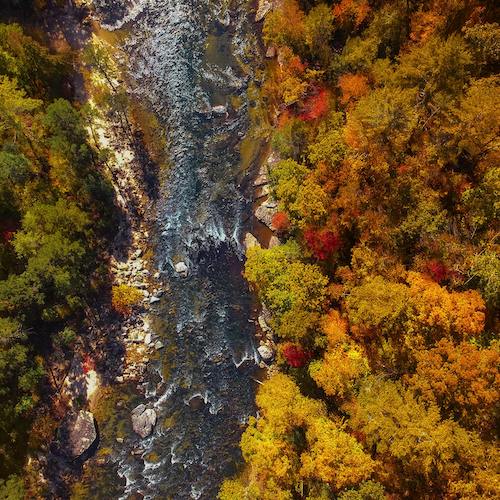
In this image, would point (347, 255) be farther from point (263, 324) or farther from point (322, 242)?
point (263, 324)

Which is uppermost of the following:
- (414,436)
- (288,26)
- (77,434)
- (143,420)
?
(288,26)

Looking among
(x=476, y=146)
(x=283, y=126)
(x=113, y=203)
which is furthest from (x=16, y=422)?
(x=476, y=146)

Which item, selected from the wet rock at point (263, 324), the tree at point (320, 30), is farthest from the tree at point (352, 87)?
Result: the wet rock at point (263, 324)

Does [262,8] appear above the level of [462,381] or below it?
above

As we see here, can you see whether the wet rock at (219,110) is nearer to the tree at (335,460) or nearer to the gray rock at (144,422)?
the gray rock at (144,422)

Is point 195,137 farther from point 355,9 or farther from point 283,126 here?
point 355,9

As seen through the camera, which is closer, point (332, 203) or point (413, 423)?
point (413, 423)

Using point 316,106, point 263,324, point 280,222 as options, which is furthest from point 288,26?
point 263,324

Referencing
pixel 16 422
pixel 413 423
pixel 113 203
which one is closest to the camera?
pixel 413 423
